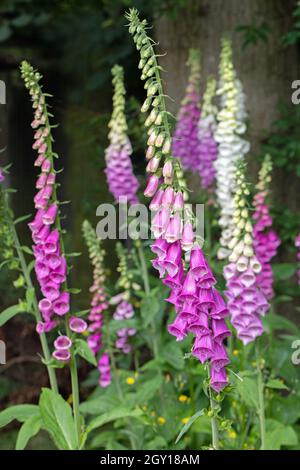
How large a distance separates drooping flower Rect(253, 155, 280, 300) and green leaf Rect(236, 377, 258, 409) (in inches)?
20.6

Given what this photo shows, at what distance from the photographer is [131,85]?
6641 millimetres

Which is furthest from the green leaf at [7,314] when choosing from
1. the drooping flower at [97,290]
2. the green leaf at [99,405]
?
the green leaf at [99,405]

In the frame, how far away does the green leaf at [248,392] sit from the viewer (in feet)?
11.5

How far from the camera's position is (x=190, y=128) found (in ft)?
15.4

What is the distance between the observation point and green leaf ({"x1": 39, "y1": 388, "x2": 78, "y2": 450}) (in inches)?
126

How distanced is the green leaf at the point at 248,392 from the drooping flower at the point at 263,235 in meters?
0.52

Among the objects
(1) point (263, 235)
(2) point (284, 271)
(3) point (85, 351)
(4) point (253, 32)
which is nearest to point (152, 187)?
(3) point (85, 351)

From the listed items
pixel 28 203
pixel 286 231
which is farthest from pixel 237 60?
pixel 28 203

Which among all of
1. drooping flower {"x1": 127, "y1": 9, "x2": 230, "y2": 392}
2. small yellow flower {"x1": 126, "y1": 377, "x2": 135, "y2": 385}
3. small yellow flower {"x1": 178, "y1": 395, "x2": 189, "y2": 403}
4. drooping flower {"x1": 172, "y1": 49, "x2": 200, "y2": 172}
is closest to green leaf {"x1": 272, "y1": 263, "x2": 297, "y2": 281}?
drooping flower {"x1": 172, "y1": 49, "x2": 200, "y2": 172}

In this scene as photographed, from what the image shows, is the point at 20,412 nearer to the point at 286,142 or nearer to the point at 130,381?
the point at 130,381

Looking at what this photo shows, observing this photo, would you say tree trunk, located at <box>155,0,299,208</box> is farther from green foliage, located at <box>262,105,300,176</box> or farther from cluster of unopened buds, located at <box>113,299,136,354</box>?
cluster of unopened buds, located at <box>113,299,136,354</box>

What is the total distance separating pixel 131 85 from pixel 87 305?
6.42ft

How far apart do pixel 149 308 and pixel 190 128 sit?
1215mm

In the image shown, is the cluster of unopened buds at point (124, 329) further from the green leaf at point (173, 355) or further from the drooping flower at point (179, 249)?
the drooping flower at point (179, 249)
